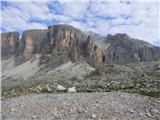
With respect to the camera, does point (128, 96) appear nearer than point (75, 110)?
No

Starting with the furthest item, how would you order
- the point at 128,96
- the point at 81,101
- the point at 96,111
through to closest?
the point at 128,96, the point at 81,101, the point at 96,111

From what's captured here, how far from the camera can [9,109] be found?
29.8 metres

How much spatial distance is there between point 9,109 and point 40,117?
594cm

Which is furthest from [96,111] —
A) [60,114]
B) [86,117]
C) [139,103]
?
[139,103]

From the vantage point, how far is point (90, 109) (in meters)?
26.8

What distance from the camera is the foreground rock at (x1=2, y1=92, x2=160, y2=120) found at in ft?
80.9

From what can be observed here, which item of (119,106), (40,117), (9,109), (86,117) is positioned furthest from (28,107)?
(119,106)

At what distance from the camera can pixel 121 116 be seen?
24406mm

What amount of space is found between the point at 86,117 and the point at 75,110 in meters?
2.42

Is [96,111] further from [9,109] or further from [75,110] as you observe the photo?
[9,109]

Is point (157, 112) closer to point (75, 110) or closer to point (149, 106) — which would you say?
point (149, 106)

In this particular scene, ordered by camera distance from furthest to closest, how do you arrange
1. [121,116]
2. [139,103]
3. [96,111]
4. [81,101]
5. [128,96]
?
1. [128,96]
2. [81,101]
3. [139,103]
4. [96,111]
5. [121,116]

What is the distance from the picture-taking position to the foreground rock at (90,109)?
24.7 m

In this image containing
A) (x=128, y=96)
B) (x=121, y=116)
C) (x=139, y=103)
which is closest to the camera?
(x=121, y=116)
